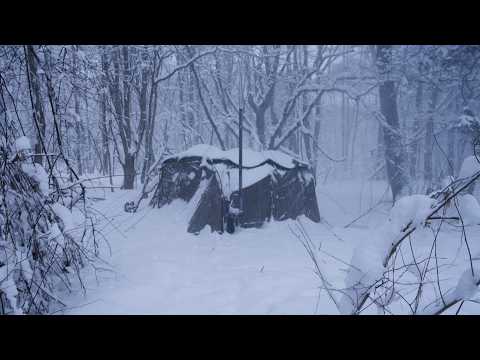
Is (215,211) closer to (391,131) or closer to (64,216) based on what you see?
(64,216)

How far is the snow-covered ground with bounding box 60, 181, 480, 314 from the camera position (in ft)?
8.03

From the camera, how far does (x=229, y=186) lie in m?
5.88

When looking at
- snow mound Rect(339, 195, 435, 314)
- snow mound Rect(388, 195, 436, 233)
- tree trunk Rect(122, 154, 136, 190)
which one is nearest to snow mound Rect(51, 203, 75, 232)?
snow mound Rect(339, 195, 435, 314)

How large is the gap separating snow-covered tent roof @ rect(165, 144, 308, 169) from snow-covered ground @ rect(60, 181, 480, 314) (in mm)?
1278

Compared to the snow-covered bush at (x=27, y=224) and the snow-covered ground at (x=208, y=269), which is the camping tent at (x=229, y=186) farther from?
the snow-covered bush at (x=27, y=224)

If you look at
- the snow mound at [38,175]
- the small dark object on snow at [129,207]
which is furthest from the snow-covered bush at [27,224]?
the small dark object on snow at [129,207]

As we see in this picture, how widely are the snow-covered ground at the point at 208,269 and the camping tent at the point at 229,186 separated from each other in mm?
301

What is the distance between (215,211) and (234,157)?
142cm

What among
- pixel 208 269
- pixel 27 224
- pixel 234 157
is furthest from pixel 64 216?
pixel 234 157

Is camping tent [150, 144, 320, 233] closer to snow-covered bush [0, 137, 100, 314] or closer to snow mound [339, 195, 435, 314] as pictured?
snow-covered bush [0, 137, 100, 314]
